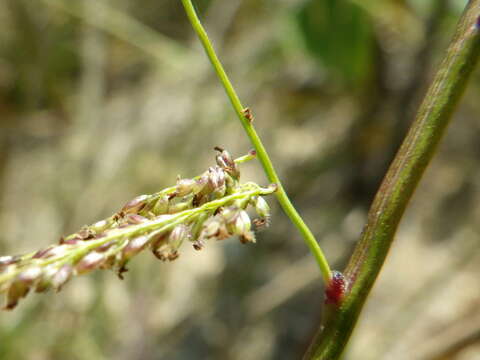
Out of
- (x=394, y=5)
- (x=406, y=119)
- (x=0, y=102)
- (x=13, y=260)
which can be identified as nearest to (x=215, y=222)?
(x=13, y=260)

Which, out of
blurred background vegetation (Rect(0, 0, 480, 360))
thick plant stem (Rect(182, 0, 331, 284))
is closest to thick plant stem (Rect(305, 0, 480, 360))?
thick plant stem (Rect(182, 0, 331, 284))

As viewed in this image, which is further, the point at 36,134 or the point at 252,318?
the point at 36,134

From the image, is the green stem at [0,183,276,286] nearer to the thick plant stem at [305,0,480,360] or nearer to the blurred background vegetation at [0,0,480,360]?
the thick plant stem at [305,0,480,360]

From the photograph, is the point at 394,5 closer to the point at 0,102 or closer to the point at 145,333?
the point at 145,333

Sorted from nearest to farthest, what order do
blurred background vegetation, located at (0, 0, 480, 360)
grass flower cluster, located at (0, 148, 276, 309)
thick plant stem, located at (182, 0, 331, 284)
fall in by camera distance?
grass flower cluster, located at (0, 148, 276, 309), thick plant stem, located at (182, 0, 331, 284), blurred background vegetation, located at (0, 0, 480, 360)

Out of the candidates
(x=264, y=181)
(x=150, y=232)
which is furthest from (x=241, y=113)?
(x=264, y=181)

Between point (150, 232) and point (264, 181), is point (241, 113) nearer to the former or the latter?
point (150, 232)
